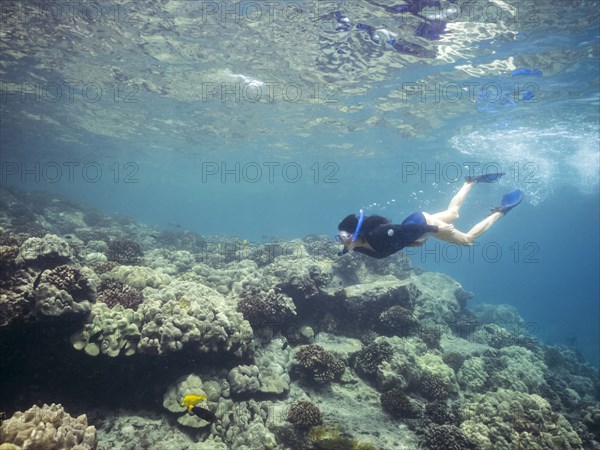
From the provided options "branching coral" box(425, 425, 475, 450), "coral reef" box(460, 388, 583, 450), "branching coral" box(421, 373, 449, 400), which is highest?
"branching coral" box(425, 425, 475, 450)

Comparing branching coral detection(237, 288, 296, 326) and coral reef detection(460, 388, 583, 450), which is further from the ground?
branching coral detection(237, 288, 296, 326)

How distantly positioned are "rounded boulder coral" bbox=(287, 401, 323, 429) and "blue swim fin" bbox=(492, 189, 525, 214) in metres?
7.24

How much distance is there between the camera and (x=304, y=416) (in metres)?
7.25

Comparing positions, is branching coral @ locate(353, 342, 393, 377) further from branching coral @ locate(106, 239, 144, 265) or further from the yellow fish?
branching coral @ locate(106, 239, 144, 265)

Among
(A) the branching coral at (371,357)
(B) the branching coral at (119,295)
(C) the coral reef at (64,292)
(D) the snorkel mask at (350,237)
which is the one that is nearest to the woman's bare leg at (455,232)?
(D) the snorkel mask at (350,237)

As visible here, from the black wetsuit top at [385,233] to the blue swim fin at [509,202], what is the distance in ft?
12.4

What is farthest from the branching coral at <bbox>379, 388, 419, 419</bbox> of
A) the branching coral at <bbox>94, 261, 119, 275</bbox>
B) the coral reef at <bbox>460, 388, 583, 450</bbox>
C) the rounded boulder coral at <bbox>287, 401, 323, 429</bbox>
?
the branching coral at <bbox>94, 261, 119, 275</bbox>

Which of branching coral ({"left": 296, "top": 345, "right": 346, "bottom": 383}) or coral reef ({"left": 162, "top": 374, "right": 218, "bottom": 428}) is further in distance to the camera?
branching coral ({"left": 296, "top": 345, "right": 346, "bottom": 383})

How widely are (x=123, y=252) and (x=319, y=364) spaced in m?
9.13

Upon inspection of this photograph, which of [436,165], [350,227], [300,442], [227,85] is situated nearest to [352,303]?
[300,442]

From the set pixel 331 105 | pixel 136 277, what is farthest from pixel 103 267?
pixel 331 105

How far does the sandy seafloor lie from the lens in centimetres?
659

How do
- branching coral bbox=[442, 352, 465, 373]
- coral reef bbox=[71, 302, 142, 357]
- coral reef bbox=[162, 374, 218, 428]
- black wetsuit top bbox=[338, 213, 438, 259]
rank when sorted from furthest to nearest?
1. branching coral bbox=[442, 352, 465, 373]
2. coral reef bbox=[162, 374, 218, 428]
3. coral reef bbox=[71, 302, 142, 357]
4. black wetsuit top bbox=[338, 213, 438, 259]

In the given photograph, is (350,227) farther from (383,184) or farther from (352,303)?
(383,184)
